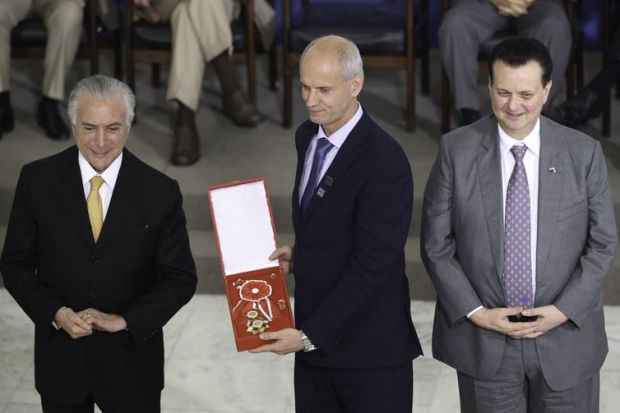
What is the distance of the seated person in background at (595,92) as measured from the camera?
5.70m

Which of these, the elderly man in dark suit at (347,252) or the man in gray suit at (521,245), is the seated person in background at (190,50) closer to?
the elderly man in dark suit at (347,252)

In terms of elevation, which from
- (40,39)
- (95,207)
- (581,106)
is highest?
(95,207)

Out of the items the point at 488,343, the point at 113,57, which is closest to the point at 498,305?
the point at 488,343

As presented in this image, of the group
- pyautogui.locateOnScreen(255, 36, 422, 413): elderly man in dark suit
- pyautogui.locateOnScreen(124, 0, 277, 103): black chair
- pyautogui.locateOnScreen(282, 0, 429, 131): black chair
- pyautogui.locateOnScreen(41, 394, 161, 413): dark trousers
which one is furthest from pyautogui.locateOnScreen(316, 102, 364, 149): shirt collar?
pyautogui.locateOnScreen(124, 0, 277, 103): black chair

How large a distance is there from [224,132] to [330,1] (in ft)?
3.76

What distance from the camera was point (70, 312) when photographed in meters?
3.09

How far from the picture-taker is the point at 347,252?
3.15 metres

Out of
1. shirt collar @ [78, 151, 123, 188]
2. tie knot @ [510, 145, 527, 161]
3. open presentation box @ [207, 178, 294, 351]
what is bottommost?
open presentation box @ [207, 178, 294, 351]

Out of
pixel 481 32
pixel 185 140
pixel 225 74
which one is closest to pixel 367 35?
pixel 481 32

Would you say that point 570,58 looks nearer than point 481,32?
No

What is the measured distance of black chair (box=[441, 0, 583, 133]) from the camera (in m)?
5.71

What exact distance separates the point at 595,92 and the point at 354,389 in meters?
2.91

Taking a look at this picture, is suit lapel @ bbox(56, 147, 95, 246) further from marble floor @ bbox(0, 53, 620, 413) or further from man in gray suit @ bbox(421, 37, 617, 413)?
marble floor @ bbox(0, 53, 620, 413)

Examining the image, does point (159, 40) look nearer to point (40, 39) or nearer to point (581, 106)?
point (40, 39)
